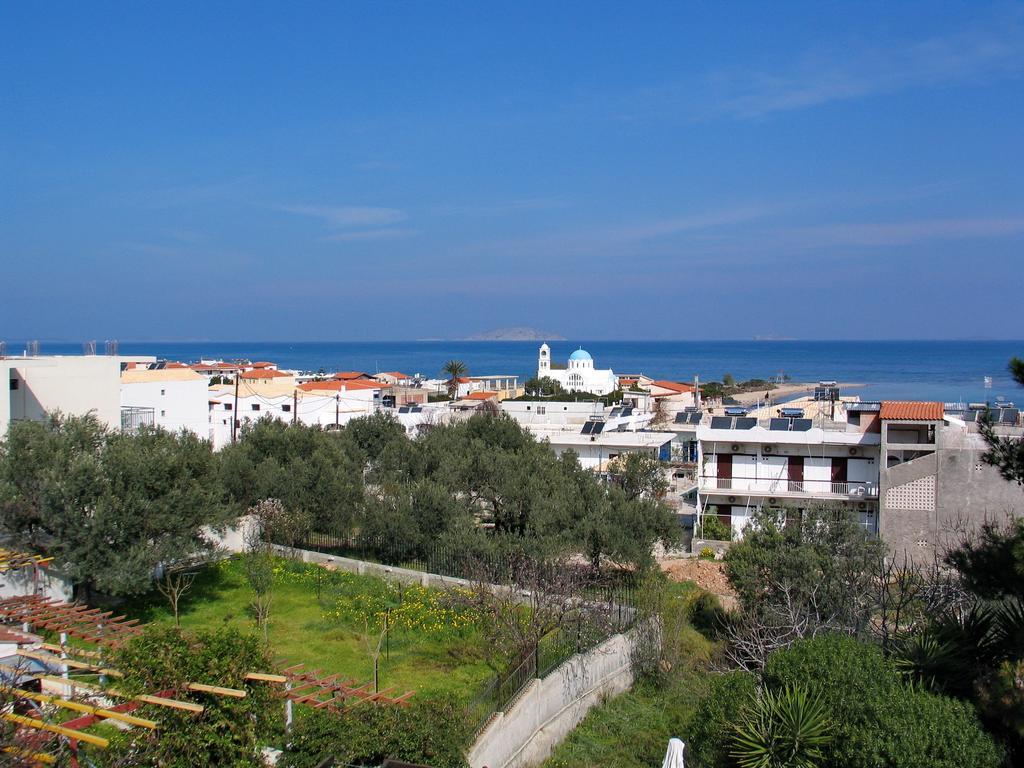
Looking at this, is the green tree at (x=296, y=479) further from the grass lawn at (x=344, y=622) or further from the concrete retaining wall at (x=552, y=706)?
the concrete retaining wall at (x=552, y=706)

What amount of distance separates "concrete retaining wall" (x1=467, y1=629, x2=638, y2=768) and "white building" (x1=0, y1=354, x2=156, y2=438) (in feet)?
52.3

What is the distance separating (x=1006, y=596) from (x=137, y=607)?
640 inches

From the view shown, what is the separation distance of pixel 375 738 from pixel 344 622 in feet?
27.4

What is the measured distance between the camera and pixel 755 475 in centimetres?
3105

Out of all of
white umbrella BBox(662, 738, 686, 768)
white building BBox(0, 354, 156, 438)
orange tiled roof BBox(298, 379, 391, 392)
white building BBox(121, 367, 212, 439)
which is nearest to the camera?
white umbrella BBox(662, 738, 686, 768)

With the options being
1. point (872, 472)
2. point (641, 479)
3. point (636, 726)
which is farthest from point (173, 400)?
point (636, 726)

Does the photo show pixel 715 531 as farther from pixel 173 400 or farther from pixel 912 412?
pixel 173 400

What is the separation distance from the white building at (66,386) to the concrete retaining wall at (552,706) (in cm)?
1594

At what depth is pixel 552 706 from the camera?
13.6 m

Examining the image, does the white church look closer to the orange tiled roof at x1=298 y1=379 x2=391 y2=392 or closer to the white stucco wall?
the orange tiled roof at x1=298 y1=379 x2=391 y2=392

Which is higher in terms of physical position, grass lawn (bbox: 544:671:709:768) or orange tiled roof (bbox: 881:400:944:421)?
orange tiled roof (bbox: 881:400:944:421)

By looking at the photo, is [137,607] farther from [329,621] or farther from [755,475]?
[755,475]

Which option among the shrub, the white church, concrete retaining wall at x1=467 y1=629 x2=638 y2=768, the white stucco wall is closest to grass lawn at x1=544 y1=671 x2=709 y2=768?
concrete retaining wall at x1=467 y1=629 x2=638 y2=768

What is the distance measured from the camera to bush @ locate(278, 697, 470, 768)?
9336mm
